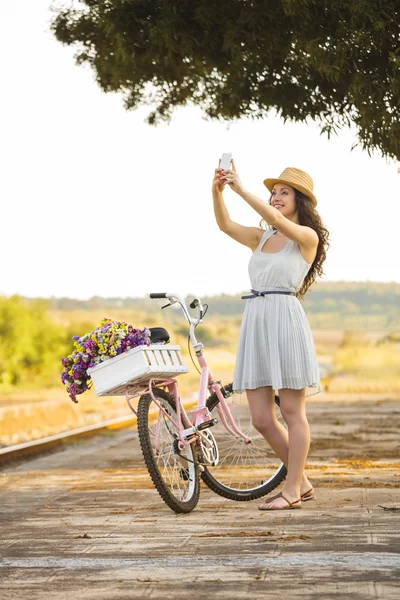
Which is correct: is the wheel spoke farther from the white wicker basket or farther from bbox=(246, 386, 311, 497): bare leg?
the white wicker basket

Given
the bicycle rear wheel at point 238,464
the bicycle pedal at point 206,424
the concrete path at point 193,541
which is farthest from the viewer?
the bicycle rear wheel at point 238,464

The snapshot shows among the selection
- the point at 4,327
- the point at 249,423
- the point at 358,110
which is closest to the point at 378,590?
the point at 249,423

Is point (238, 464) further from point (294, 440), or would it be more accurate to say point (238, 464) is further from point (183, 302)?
point (183, 302)

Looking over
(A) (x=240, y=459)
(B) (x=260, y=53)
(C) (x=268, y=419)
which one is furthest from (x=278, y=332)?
(B) (x=260, y=53)

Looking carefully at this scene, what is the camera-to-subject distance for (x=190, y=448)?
7.90 meters

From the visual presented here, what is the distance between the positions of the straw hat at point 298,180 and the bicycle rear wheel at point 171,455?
5.09ft

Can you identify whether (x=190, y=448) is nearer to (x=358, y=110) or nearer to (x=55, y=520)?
(x=55, y=520)

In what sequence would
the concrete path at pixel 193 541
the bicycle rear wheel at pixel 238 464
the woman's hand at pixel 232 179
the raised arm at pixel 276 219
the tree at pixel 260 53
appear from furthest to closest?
the tree at pixel 260 53, the bicycle rear wheel at pixel 238 464, the woman's hand at pixel 232 179, the raised arm at pixel 276 219, the concrete path at pixel 193 541

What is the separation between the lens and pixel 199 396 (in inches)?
319

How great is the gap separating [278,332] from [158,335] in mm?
810

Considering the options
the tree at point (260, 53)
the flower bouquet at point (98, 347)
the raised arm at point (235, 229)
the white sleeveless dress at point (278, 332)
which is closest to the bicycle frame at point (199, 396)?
the flower bouquet at point (98, 347)

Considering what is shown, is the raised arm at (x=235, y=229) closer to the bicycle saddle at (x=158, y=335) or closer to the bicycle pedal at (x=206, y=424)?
the bicycle saddle at (x=158, y=335)

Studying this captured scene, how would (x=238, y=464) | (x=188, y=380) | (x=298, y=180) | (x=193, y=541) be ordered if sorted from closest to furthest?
(x=193, y=541)
(x=298, y=180)
(x=238, y=464)
(x=188, y=380)

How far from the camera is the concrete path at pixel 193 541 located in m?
5.21
